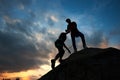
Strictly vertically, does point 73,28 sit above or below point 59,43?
above

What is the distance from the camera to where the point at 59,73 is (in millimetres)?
15703

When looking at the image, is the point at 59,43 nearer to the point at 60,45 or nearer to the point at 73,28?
the point at 60,45

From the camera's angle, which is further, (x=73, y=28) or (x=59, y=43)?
(x=73, y=28)

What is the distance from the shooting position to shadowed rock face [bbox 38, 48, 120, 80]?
13500 millimetres

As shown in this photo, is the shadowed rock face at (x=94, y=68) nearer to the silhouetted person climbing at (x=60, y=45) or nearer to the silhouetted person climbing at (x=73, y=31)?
the silhouetted person climbing at (x=60, y=45)

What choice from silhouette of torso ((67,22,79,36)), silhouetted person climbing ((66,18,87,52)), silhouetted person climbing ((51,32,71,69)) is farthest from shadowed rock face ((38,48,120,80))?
silhouette of torso ((67,22,79,36))

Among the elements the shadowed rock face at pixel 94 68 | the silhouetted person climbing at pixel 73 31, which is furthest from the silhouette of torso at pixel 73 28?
the shadowed rock face at pixel 94 68

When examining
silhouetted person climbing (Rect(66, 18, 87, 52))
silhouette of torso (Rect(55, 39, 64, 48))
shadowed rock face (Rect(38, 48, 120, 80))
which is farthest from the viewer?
silhouetted person climbing (Rect(66, 18, 87, 52))

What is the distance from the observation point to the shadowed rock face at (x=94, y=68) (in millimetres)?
13500

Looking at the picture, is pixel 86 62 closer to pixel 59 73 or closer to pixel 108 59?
pixel 108 59

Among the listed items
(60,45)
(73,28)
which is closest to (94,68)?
(60,45)

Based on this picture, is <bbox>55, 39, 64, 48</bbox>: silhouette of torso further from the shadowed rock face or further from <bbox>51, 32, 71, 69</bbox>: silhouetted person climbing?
the shadowed rock face

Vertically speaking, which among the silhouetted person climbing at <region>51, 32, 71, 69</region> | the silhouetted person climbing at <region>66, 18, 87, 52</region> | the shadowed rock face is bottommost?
the shadowed rock face

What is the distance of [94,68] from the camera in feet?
45.3
